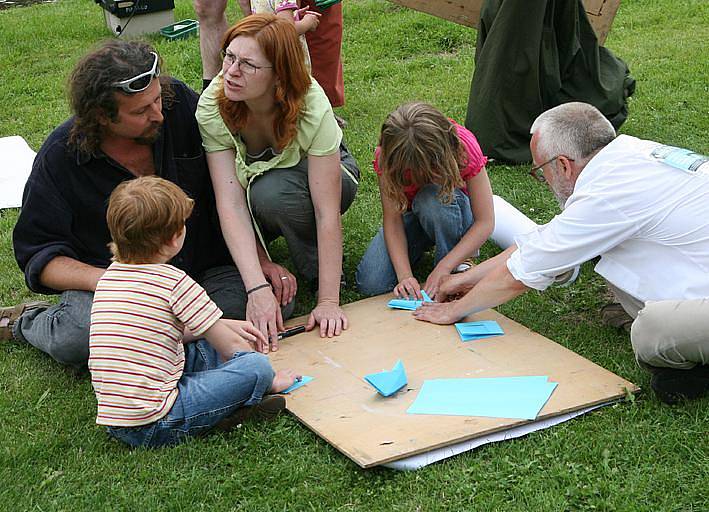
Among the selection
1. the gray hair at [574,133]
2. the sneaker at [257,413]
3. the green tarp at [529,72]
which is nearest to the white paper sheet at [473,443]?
the sneaker at [257,413]

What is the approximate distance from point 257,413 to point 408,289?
106 cm

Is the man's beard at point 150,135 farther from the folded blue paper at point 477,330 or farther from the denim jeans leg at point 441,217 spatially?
the folded blue paper at point 477,330

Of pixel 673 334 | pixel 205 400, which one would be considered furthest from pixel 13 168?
pixel 673 334

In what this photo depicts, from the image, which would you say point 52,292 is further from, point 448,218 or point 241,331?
point 448,218

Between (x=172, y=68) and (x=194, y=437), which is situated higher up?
(x=194, y=437)

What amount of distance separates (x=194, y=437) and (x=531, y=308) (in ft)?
5.20

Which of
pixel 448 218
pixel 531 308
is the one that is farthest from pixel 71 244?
pixel 531 308

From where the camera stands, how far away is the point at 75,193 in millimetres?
3379

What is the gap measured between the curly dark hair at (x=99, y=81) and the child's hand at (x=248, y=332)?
86 cm

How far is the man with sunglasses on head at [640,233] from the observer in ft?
9.32

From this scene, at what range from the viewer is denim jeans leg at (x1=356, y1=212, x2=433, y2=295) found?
398 cm

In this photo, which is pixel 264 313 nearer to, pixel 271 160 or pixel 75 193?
pixel 271 160

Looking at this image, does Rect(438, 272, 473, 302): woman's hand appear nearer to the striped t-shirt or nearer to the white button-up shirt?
the white button-up shirt

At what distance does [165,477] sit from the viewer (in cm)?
279
